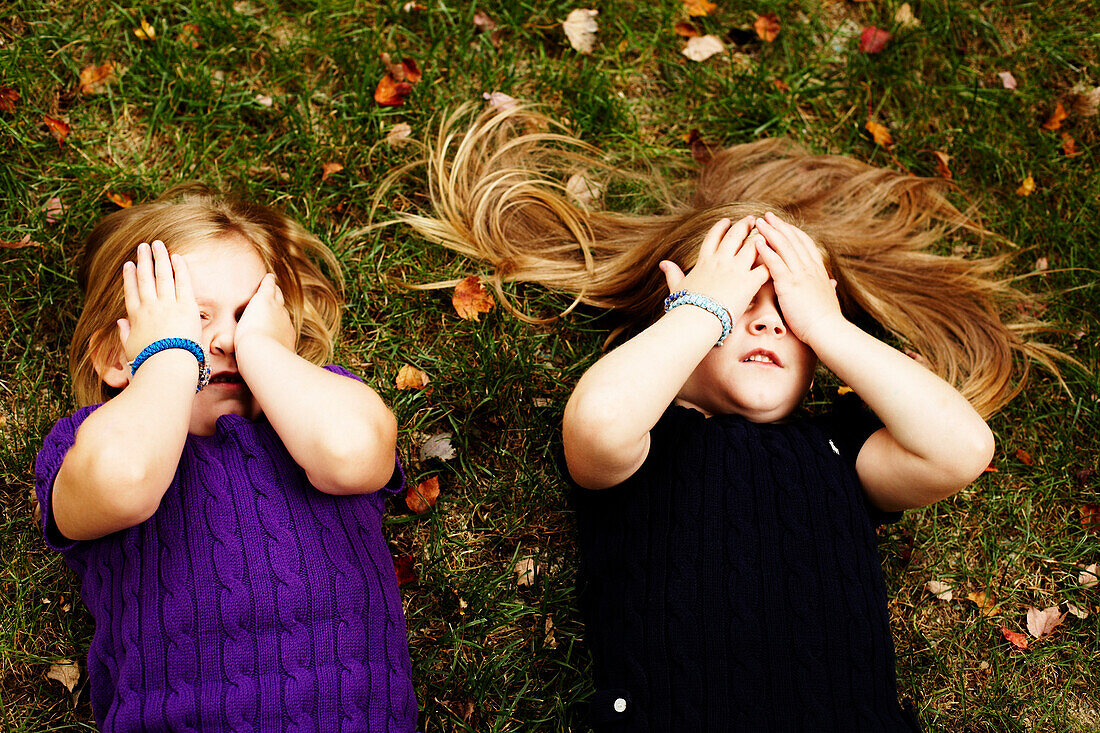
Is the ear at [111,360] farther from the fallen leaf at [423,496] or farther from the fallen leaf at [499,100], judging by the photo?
the fallen leaf at [499,100]

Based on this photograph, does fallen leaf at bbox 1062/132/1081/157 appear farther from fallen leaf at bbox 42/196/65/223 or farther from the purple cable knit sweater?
fallen leaf at bbox 42/196/65/223

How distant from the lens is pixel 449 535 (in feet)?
10.5

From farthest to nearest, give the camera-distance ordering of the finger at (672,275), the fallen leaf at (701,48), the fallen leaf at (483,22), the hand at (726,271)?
the fallen leaf at (701,48), the fallen leaf at (483,22), the finger at (672,275), the hand at (726,271)

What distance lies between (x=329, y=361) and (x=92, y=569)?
3.48 ft

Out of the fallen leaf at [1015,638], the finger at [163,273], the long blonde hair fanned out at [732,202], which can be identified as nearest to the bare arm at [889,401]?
the long blonde hair fanned out at [732,202]

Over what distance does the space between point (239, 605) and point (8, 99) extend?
239cm

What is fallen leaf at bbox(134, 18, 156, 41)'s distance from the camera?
11.5 ft

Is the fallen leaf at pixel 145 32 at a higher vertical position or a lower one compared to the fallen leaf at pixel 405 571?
higher

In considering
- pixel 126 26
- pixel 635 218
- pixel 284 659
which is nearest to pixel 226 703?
pixel 284 659

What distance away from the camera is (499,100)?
3.61 meters

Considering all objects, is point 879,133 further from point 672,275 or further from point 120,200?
point 120,200

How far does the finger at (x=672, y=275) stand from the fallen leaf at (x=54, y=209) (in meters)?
2.39

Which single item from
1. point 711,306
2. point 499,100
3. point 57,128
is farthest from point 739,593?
point 57,128

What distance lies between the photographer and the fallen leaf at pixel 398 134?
3.54m
